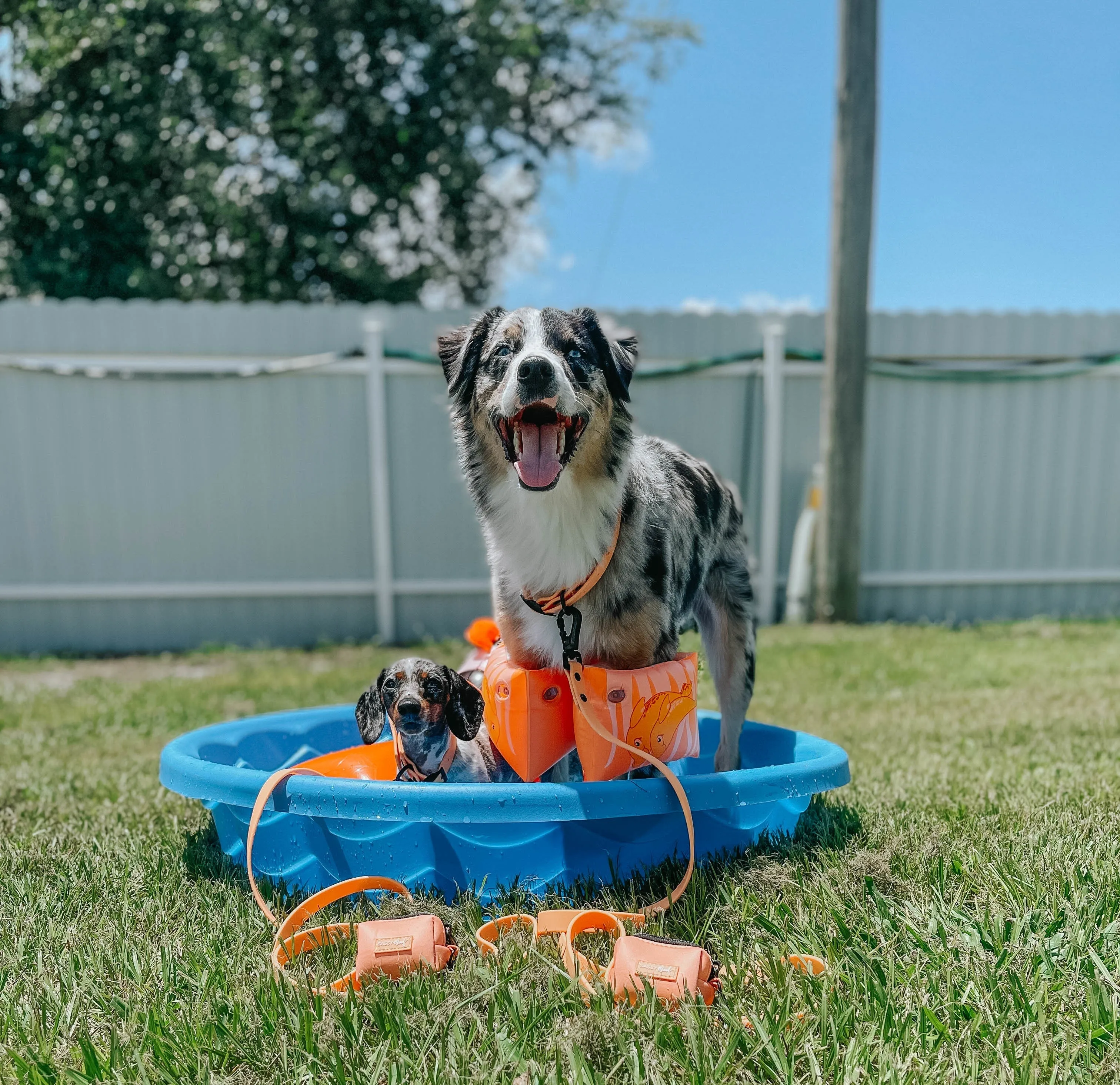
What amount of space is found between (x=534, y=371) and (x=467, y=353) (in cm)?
45

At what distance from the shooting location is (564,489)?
101 inches

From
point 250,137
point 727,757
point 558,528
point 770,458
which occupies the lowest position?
point 727,757

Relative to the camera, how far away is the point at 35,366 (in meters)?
7.86

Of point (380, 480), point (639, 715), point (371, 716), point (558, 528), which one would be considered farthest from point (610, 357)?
point (380, 480)

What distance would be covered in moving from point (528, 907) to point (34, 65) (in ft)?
51.5

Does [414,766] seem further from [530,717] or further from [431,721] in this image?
[530,717]

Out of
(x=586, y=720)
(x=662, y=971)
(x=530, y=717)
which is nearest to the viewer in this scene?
(x=662, y=971)

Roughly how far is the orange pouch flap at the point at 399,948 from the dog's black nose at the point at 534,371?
4.20 ft

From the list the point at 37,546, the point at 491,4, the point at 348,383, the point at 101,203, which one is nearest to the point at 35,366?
the point at 37,546

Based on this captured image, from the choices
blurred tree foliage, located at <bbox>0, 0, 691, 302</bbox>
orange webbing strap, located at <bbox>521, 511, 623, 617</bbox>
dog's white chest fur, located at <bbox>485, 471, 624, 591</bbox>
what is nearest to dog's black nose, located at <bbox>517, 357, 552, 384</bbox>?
dog's white chest fur, located at <bbox>485, 471, 624, 591</bbox>

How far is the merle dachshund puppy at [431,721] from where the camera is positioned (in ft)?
9.41

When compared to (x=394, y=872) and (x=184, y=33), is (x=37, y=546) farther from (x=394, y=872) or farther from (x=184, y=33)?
(x=184, y=33)

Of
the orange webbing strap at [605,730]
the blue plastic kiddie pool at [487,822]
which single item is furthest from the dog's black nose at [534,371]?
the blue plastic kiddie pool at [487,822]

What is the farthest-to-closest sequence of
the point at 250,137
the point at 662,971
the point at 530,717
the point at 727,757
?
the point at 250,137, the point at 727,757, the point at 530,717, the point at 662,971
